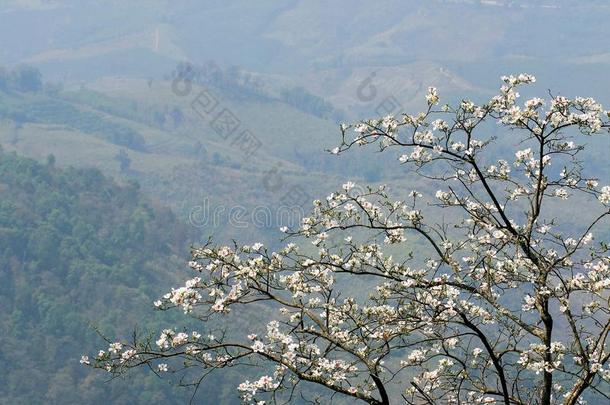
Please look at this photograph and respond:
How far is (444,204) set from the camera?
13195mm

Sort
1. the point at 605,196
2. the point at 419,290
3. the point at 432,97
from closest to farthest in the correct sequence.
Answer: the point at 605,196
the point at 432,97
the point at 419,290

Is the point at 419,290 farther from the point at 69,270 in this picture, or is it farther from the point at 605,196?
the point at 69,270

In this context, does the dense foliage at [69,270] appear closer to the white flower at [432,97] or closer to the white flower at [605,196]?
the white flower at [432,97]

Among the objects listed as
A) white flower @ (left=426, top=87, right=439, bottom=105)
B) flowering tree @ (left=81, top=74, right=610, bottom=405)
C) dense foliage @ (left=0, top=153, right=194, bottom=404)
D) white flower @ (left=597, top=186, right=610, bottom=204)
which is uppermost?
white flower @ (left=426, top=87, right=439, bottom=105)

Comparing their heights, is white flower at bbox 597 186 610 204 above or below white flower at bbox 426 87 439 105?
below

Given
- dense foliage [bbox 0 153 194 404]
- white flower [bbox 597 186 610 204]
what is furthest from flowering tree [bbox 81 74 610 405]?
dense foliage [bbox 0 153 194 404]

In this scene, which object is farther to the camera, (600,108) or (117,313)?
(117,313)

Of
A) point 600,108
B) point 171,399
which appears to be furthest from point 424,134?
point 171,399

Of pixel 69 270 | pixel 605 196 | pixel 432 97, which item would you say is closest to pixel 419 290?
pixel 432 97

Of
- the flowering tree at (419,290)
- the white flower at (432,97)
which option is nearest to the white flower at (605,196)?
the flowering tree at (419,290)

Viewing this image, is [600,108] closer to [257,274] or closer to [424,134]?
[424,134]

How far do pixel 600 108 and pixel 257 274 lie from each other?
Answer: 5.12 meters

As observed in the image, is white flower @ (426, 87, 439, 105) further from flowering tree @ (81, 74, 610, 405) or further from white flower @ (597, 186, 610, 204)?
white flower @ (597, 186, 610, 204)

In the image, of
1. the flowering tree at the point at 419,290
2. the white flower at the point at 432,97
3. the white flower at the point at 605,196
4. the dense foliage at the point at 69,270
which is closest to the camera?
the flowering tree at the point at 419,290
